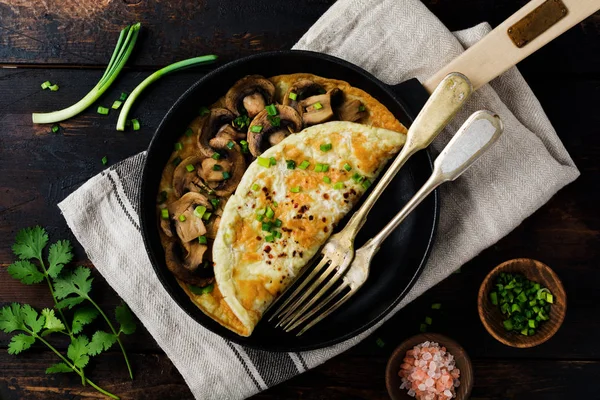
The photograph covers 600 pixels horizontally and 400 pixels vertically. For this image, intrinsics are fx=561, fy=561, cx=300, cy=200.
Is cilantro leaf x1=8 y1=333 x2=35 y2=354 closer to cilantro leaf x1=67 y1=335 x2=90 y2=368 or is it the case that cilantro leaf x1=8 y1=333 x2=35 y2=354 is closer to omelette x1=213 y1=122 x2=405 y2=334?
cilantro leaf x1=67 y1=335 x2=90 y2=368

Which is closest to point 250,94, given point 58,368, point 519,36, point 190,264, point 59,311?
point 190,264

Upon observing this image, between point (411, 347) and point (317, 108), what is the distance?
65.7 inches

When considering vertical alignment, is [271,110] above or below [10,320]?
above

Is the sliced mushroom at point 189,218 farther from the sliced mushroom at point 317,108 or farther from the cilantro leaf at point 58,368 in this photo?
the cilantro leaf at point 58,368

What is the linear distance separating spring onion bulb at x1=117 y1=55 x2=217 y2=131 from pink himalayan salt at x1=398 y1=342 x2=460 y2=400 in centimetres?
240

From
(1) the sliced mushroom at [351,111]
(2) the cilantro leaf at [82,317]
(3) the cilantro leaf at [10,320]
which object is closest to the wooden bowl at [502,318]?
(1) the sliced mushroom at [351,111]

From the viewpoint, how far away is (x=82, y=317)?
3.78 metres

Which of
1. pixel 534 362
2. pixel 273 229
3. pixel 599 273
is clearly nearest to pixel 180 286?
pixel 273 229

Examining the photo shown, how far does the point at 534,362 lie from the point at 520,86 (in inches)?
75.0

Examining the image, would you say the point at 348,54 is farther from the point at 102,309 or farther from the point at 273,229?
the point at 102,309

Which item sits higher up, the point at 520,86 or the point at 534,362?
the point at 520,86

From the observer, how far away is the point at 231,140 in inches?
138

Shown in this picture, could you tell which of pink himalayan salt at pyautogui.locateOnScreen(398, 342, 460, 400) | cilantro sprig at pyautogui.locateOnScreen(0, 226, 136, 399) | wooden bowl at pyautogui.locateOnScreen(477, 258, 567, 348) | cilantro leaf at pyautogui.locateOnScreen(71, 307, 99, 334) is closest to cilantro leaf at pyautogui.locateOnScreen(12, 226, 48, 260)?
cilantro sprig at pyautogui.locateOnScreen(0, 226, 136, 399)

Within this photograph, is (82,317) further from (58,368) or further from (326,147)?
(326,147)
